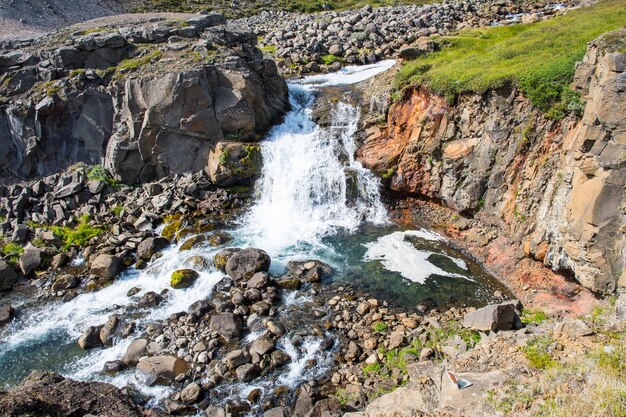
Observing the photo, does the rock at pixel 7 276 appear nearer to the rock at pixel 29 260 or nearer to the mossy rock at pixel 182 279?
the rock at pixel 29 260

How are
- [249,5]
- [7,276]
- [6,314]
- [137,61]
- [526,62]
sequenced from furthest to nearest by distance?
[249,5] < [137,61] < [526,62] < [7,276] < [6,314]

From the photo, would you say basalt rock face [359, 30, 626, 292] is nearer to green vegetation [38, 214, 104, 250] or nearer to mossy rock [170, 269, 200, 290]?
mossy rock [170, 269, 200, 290]

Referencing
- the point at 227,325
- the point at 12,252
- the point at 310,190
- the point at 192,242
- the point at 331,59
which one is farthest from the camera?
the point at 331,59

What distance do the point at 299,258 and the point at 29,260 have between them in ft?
41.6

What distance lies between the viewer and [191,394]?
44.8 ft

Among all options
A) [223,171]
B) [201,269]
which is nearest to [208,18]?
[223,171]

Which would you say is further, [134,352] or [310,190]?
[310,190]

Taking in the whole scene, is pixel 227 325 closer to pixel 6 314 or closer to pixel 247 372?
pixel 247 372

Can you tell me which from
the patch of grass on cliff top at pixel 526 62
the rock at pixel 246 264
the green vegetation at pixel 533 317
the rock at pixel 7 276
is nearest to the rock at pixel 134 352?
the rock at pixel 246 264

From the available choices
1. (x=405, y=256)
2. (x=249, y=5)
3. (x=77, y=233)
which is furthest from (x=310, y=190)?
(x=249, y=5)

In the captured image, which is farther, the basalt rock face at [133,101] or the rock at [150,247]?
the basalt rock face at [133,101]

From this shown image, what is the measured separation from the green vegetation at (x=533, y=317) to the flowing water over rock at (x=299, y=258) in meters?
1.86

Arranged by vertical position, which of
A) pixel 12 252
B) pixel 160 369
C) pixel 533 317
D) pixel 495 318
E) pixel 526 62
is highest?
pixel 526 62

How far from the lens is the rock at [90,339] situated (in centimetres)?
1611
